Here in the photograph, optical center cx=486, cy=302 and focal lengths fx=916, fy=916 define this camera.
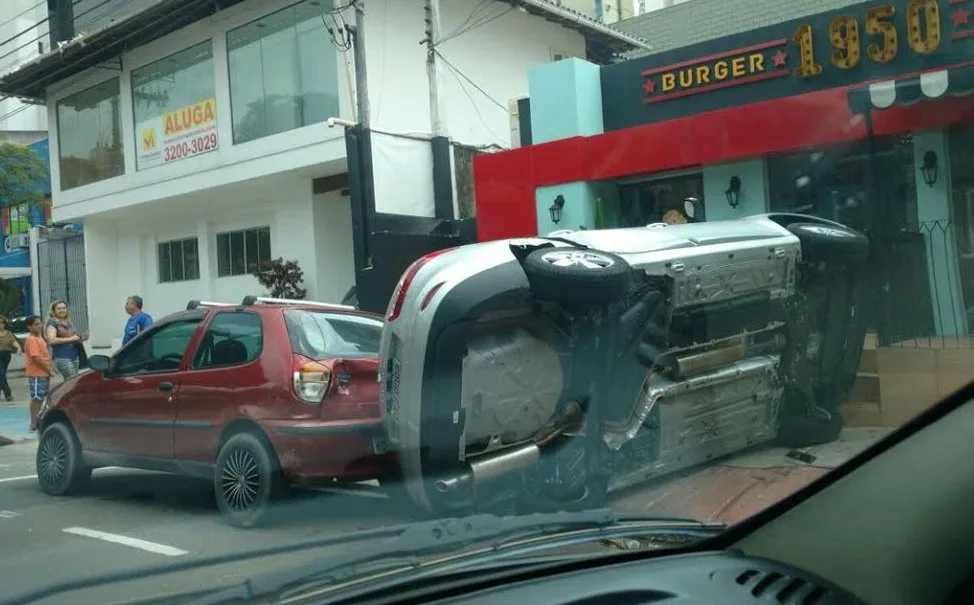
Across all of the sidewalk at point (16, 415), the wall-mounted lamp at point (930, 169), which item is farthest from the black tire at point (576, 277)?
the sidewalk at point (16, 415)

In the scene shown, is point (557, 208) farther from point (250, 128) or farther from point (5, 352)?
A: point (5, 352)

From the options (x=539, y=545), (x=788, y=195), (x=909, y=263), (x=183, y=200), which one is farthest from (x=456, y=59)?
(x=539, y=545)

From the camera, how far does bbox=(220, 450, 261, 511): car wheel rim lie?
4.35 meters

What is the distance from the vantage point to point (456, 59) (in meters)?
15.8

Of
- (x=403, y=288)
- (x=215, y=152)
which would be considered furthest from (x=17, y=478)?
(x=215, y=152)

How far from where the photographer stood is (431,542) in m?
2.41

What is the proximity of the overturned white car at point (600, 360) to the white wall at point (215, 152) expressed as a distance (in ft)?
34.0

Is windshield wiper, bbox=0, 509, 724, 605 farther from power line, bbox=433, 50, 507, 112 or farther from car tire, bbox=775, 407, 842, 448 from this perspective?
power line, bbox=433, 50, 507, 112

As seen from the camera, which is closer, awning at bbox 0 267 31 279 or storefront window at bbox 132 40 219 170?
storefront window at bbox 132 40 219 170

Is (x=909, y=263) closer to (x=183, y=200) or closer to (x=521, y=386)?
(x=521, y=386)

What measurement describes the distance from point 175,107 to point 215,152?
1608mm

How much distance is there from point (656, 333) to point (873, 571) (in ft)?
7.13

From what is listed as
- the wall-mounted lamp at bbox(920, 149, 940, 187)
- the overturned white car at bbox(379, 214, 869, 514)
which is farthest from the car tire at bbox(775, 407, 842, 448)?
the wall-mounted lamp at bbox(920, 149, 940, 187)

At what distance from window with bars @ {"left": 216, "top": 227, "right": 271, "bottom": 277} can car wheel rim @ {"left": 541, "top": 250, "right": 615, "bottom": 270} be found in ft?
38.6
